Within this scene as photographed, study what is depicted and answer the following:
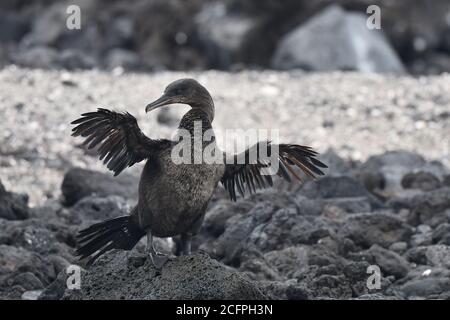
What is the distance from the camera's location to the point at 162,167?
8102 millimetres

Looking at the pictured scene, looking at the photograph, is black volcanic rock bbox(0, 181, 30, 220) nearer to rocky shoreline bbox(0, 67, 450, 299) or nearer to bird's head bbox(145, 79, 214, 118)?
rocky shoreline bbox(0, 67, 450, 299)

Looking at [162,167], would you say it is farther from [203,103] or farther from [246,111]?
[246,111]

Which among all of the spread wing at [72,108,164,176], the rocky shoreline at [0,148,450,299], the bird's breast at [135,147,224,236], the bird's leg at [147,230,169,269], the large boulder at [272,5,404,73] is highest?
the large boulder at [272,5,404,73]

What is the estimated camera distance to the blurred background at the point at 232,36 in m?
24.0

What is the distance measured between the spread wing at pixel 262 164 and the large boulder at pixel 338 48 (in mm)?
14798

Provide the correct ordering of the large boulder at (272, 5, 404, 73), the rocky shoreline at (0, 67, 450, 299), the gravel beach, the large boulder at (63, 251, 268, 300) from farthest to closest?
the large boulder at (272, 5, 404, 73)
the gravel beach
the rocky shoreline at (0, 67, 450, 299)
the large boulder at (63, 251, 268, 300)

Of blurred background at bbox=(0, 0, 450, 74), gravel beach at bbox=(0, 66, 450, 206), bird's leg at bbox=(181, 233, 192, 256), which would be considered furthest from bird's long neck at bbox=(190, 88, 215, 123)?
blurred background at bbox=(0, 0, 450, 74)

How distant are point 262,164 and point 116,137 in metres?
1.23

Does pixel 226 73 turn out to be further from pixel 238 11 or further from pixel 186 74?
pixel 238 11

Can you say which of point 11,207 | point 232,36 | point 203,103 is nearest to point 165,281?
point 203,103

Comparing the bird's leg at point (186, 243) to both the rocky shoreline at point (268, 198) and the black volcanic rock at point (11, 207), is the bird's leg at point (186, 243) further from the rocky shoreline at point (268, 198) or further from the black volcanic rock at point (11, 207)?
the black volcanic rock at point (11, 207)

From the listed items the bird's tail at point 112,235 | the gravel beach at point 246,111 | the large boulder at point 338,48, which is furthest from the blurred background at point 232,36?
the bird's tail at point 112,235

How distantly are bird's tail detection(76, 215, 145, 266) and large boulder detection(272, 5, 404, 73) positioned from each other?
50.4 feet

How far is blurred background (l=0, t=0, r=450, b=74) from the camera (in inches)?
945
